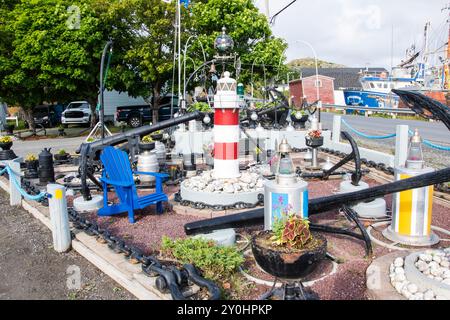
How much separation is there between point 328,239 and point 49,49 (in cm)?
1918

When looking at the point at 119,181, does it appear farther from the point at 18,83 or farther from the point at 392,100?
the point at 392,100

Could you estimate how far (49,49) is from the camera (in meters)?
20.3

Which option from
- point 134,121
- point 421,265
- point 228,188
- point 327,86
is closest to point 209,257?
point 421,265

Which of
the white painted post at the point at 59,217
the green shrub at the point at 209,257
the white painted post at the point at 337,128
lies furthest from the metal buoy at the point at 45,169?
the white painted post at the point at 337,128

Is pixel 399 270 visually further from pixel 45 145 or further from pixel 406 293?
pixel 45 145

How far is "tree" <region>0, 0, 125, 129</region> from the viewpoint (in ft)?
66.0

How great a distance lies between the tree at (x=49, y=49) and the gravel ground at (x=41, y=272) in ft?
51.4

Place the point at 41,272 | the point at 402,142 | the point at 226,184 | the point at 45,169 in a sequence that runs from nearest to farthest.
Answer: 1. the point at 41,272
2. the point at 226,184
3. the point at 402,142
4. the point at 45,169

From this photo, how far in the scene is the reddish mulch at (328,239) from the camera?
411 centimetres

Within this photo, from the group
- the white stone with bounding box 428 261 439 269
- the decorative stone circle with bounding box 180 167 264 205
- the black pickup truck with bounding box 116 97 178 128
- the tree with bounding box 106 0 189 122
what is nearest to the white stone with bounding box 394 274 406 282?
the white stone with bounding box 428 261 439 269

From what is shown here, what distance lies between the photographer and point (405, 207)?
5.39 m

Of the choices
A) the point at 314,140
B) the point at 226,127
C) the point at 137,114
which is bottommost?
the point at 314,140

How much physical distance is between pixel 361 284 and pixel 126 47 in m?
21.9

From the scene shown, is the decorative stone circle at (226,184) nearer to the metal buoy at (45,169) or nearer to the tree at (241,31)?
the metal buoy at (45,169)
